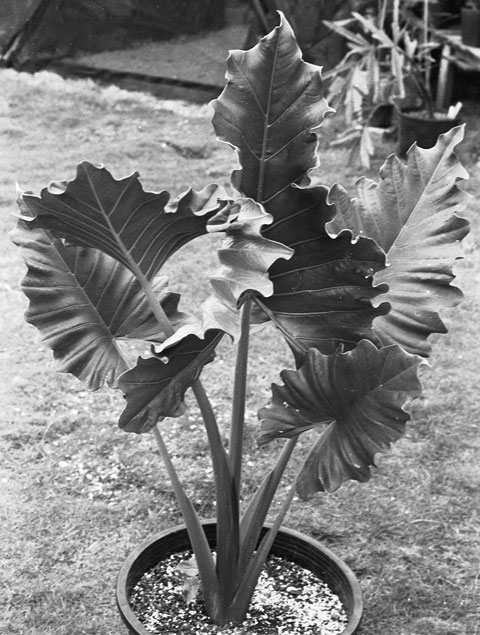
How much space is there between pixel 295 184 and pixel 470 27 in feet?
13.2

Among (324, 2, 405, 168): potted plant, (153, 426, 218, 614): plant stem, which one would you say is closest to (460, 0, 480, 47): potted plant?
(324, 2, 405, 168): potted plant

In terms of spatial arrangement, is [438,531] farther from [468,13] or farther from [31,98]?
[31,98]

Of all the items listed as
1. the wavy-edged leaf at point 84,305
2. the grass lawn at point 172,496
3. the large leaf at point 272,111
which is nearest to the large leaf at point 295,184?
the large leaf at point 272,111

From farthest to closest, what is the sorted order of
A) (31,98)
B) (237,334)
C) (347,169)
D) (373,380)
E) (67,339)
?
(31,98) → (347,169) → (67,339) → (373,380) → (237,334)

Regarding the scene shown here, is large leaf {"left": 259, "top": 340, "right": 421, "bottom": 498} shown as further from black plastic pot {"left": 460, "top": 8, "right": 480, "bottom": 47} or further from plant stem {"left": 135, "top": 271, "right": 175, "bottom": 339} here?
black plastic pot {"left": 460, "top": 8, "right": 480, "bottom": 47}

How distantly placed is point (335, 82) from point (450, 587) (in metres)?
3.38

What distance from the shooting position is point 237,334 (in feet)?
4.13

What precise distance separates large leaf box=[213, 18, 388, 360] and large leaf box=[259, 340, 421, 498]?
0.11 meters

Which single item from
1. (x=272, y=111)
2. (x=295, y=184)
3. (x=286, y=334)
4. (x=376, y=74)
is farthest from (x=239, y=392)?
(x=376, y=74)

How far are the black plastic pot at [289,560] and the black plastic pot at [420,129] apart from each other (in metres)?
3.23

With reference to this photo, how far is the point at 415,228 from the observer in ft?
5.50

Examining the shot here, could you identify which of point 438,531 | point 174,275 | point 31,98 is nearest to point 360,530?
point 438,531

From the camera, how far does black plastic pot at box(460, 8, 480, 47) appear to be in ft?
16.5

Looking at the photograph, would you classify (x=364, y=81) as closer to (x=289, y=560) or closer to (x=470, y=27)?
(x=470, y=27)
